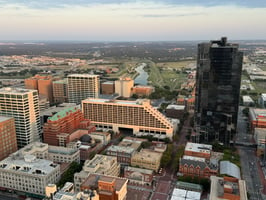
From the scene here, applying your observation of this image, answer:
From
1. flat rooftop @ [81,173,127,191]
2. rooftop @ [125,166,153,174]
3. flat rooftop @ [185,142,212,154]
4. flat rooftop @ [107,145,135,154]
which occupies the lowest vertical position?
rooftop @ [125,166,153,174]

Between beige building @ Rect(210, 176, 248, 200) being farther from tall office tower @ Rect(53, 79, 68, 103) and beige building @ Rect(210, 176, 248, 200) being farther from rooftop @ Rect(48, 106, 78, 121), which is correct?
tall office tower @ Rect(53, 79, 68, 103)

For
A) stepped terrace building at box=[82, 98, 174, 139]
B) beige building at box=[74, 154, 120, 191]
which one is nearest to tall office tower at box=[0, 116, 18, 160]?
beige building at box=[74, 154, 120, 191]

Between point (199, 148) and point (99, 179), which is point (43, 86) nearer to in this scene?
point (199, 148)

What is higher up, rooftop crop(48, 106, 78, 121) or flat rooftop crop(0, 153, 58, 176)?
rooftop crop(48, 106, 78, 121)

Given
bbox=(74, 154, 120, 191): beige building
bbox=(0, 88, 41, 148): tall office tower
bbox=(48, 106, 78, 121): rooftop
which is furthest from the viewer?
bbox=(48, 106, 78, 121): rooftop

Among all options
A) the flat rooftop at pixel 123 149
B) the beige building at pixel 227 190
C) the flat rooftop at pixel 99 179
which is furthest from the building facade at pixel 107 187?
the flat rooftop at pixel 123 149

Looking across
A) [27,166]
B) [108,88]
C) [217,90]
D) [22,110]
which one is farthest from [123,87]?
[27,166]

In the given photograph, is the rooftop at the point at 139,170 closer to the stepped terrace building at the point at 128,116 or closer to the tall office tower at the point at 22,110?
the stepped terrace building at the point at 128,116
